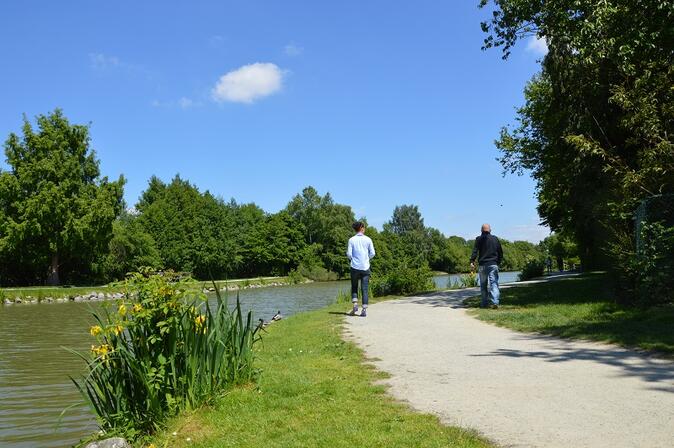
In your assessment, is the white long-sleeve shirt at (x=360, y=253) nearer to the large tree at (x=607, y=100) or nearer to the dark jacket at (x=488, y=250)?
the dark jacket at (x=488, y=250)

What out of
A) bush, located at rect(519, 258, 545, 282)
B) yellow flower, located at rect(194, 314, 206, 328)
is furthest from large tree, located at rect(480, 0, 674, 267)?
bush, located at rect(519, 258, 545, 282)

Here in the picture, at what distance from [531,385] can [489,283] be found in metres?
7.95

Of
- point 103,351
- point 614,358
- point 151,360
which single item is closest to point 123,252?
point 103,351

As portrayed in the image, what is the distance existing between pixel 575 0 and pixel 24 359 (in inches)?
605

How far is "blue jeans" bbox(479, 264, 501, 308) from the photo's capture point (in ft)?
43.2

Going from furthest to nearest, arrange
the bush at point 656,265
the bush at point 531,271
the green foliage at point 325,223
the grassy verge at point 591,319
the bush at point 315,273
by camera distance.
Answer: the green foliage at point 325,223, the bush at point 315,273, the bush at point 531,271, the bush at point 656,265, the grassy verge at point 591,319

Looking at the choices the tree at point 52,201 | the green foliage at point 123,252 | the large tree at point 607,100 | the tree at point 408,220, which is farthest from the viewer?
the tree at point 408,220

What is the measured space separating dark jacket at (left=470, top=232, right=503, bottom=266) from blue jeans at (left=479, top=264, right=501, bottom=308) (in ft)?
0.49

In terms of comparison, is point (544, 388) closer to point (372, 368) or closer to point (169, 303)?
point (372, 368)

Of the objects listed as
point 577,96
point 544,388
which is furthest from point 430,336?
point 577,96

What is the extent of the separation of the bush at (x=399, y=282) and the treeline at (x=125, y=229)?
0.38 metres

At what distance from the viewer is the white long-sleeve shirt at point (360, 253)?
40.6 ft

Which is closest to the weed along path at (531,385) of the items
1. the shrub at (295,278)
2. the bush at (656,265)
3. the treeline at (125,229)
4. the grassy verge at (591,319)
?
the grassy verge at (591,319)

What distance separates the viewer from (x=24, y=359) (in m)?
12.6
